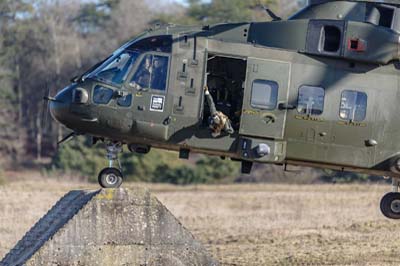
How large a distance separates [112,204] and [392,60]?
5.42 m

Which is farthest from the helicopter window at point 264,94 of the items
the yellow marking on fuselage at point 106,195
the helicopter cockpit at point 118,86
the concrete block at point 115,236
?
the yellow marking on fuselage at point 106,195

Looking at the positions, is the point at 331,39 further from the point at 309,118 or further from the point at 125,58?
the point at 125,58

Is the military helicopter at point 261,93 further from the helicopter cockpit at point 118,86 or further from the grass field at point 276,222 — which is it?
the grass field at point 276,222

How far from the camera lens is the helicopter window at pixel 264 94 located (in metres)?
17.5

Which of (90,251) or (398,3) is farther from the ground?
(398,3)

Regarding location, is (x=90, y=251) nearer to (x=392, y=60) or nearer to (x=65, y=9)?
(x=392, y=60)

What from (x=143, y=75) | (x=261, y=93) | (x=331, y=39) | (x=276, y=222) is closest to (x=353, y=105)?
(x=331, y=39)

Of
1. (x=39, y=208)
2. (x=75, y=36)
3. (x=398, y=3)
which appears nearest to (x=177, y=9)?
(x=75, y=36)

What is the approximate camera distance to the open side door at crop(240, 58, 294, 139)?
57.3 feet

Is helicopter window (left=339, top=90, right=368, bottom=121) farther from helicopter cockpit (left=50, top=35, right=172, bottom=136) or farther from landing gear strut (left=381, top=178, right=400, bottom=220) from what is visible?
helicopter cockpit (left=50, top=35, right=172, bottom=136)

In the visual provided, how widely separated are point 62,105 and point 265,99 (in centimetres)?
338

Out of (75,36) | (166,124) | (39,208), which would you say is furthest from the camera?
(75,36)

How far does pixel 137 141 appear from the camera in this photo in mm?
17781

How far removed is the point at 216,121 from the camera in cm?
1733
